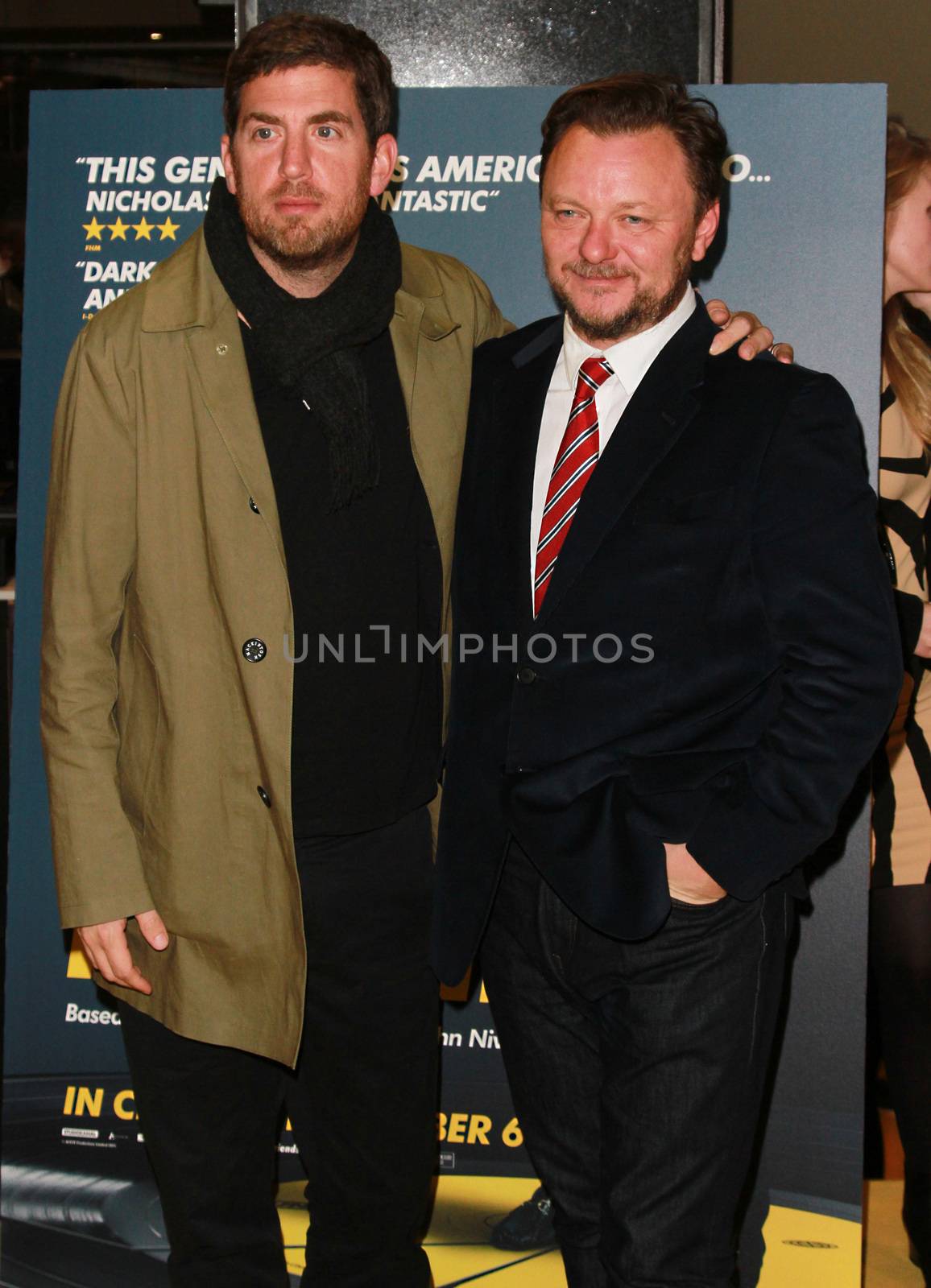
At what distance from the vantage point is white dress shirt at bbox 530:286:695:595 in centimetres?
181

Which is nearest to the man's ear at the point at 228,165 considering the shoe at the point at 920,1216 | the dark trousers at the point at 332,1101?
the dark trousers at the point at 332,1101

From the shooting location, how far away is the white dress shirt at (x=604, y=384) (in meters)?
1.81

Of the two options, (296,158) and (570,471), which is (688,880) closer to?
(570,471)

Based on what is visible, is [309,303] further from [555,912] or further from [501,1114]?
[501,1114]

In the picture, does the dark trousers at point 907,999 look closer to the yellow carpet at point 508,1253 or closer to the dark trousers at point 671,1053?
the yellow carpet at point 508,1253

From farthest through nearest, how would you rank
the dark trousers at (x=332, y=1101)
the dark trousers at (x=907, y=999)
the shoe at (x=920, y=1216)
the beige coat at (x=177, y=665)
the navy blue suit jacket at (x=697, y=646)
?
the shoe at (x=920, y=1216) < the dark trousers at (x=907, y=999) < the dark trousers at (x=332, y=1101) < the beige coat at (x=177, y=665) < the navy blue suit jacket at (x=697, y=646)

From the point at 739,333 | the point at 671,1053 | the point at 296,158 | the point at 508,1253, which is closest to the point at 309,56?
the point at 296,158

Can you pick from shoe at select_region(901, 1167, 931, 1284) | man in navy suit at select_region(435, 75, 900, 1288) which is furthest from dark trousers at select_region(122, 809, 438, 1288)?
shoe at select_region(901, 1167, 931, 1284)

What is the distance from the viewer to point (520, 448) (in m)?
1.88

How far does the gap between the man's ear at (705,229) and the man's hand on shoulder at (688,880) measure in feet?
2.78

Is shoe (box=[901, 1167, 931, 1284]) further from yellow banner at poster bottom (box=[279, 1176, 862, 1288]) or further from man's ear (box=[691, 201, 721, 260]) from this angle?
man's ear (box=[691, 201, 721, 260])

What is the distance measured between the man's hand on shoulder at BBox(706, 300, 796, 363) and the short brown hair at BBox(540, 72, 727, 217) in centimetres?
17

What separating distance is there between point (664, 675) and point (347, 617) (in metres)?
0.49

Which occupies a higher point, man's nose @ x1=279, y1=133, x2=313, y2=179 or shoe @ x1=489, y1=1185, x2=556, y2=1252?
man's nose @ x1=279, y1=133, x2=313, y2=179
